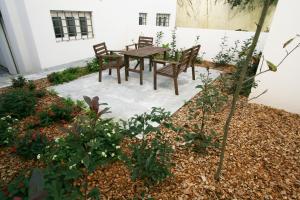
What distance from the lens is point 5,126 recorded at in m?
3.05

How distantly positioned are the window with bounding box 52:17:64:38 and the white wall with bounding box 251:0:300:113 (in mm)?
6709

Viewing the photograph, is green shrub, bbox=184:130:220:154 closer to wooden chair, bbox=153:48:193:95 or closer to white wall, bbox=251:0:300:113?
wooden chair, bbox=153:48:193:95

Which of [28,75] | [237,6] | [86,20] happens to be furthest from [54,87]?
[237,6]

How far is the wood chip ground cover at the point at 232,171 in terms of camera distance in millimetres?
2285

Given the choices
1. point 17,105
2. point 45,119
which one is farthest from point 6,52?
point 45,119

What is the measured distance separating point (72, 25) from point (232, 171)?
7.45 meters

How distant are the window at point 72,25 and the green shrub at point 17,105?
3828mm

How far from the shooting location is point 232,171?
102 inches

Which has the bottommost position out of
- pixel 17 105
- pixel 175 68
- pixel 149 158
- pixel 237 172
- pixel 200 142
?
pixel 237 172

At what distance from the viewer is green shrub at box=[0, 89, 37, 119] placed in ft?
11.6

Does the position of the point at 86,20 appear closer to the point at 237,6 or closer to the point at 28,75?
the point at 28,75

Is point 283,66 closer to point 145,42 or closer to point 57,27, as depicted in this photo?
point 145,42

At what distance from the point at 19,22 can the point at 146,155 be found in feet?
20.7

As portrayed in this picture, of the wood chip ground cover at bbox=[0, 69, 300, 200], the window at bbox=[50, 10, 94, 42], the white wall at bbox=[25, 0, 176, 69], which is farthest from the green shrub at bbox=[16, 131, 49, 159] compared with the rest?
the window at bbox=[50, 10, 94, 42]
